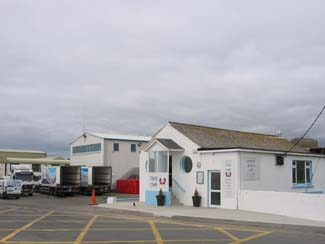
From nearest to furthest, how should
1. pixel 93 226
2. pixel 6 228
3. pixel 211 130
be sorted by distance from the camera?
pixel 6 228 < pixel 93 226 < pixel 211 130

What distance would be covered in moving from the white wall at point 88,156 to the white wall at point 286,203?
28213 mm

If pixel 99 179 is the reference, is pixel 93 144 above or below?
above

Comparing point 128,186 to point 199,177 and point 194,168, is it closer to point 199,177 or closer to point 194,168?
point 194,168

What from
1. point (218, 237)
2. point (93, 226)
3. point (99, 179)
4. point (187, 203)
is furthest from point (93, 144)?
point (218, 237)

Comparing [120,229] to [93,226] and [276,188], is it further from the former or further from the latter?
[276,188]

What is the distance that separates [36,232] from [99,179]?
99.3ft

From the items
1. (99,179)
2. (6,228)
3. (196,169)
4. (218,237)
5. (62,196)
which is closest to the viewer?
(218,237)

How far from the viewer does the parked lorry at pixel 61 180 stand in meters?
40.7

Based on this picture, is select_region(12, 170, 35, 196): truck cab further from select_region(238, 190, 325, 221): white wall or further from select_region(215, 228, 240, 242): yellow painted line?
select_region(215, 228, 240, 242): yellow painted line

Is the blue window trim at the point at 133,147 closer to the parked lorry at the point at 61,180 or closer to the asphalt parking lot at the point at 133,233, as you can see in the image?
the parked lorry at the point at 61,180

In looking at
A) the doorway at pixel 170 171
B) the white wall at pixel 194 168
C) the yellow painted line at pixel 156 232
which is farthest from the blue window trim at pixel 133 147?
the yellow painted line at pixel 156 232

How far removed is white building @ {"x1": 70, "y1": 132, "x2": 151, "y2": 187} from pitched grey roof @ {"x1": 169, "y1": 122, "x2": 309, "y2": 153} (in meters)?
18.6

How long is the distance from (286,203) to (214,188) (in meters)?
5.30

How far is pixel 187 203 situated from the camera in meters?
26.5
